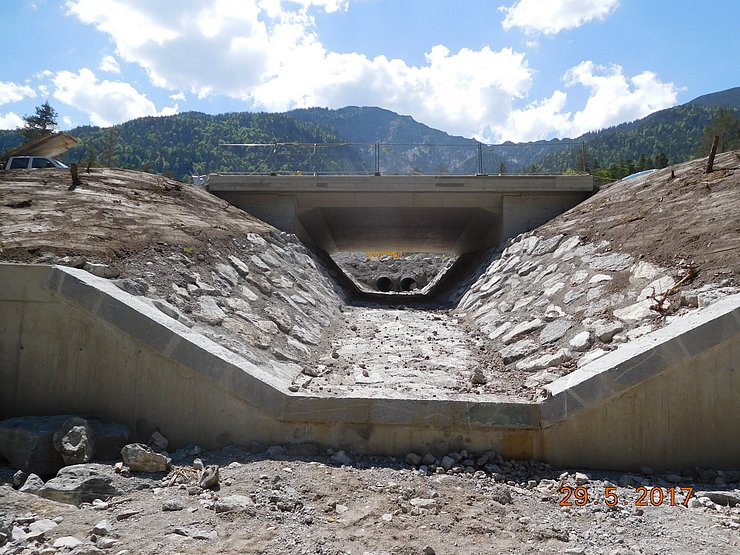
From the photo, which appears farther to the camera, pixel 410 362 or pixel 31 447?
pixel 410 362

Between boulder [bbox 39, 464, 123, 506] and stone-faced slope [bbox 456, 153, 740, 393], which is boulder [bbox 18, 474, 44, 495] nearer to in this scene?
boulder [bbox 39, 464, 123, 506]

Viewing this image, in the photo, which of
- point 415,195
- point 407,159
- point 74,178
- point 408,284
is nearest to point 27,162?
point 74,178

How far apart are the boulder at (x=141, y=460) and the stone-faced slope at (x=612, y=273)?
4764mm

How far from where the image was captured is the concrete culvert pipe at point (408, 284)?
3687cm

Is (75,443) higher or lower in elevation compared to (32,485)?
higher

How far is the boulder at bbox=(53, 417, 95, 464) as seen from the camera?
5.57m

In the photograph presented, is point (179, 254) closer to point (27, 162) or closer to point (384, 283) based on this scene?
point (27, 162)

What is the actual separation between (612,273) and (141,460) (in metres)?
7.89

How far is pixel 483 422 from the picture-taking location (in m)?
6.18

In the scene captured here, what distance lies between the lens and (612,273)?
29.8ft

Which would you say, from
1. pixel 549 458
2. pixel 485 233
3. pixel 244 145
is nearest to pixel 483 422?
pixel 549 458

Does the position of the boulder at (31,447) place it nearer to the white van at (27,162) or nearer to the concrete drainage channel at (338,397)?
the concrete drainage channel at (338,397)

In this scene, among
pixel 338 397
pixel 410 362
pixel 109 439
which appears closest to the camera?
pixel 109 439

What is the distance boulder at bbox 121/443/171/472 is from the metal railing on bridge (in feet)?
41.4
